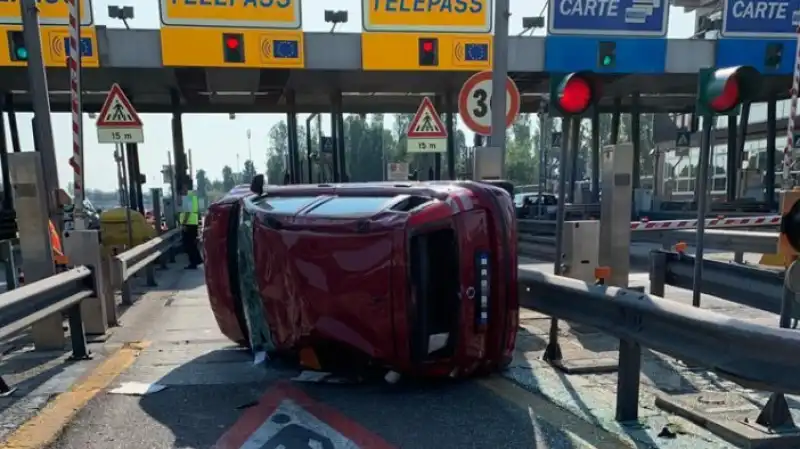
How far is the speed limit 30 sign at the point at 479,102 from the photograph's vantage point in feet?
21.5

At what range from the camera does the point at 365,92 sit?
17.8 meters

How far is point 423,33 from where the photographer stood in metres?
11.6

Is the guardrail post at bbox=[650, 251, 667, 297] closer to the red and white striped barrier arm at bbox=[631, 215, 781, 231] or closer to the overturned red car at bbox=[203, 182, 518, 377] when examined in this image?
the overturned red car at bbox=[203, 182, 518, 377]

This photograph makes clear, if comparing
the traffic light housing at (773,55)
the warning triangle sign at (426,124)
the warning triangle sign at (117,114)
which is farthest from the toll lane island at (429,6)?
the traffic light housing at (773,55)

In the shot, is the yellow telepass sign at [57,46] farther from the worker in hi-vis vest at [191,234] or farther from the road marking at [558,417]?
the road marking at [558,417]

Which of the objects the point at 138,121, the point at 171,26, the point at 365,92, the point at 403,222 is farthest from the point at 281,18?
the point at 403,222

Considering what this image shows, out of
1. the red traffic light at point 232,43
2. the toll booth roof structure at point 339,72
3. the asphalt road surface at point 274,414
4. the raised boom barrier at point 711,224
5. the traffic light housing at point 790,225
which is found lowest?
the asphalt road surface at point 274,414

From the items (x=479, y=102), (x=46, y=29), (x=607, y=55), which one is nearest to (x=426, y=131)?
(x=479, y=102)

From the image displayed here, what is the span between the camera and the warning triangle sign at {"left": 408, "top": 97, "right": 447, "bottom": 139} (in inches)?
399

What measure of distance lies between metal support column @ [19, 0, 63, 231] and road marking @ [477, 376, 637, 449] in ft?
16.7

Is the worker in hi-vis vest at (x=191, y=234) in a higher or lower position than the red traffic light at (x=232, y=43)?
lower

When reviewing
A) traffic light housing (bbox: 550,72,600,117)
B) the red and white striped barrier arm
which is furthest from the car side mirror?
the red and white striped barrier arm

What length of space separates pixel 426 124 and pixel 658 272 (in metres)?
6.12

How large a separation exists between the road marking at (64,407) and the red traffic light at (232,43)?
781 cm
